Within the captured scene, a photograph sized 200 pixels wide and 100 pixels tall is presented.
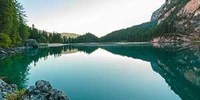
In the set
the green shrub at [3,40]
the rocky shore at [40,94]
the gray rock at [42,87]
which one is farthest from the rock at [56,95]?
the green shrub at [3,40]

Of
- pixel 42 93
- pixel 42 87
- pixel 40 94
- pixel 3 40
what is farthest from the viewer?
pixel 3 40

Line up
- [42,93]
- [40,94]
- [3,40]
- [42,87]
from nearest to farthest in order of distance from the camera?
[40,94], [42,93], [42,87], [3,40]

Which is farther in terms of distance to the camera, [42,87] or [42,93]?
[42,87]

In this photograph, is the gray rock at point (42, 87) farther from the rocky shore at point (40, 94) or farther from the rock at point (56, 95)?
the rock at point (56, 95)

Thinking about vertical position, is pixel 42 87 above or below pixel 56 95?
above

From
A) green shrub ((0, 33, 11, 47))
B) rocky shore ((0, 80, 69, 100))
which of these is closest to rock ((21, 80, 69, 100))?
rocky shore ((0, 80, 69, 100))

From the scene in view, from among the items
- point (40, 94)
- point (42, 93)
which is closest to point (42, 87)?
point (42, 93)

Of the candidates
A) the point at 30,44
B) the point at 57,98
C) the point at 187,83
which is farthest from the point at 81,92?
the point at 30,44

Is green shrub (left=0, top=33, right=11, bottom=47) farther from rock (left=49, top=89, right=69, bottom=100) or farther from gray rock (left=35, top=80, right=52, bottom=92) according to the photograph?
rock (left=49, top=89, right=69, bottom=100)

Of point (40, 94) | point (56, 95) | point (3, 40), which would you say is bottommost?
point (56, 95)

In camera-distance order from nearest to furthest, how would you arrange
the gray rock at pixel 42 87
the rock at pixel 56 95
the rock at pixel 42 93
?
the rock at pixel 42 93 → the rock at pixel 56 95 → the gray rock at pixel 42 87

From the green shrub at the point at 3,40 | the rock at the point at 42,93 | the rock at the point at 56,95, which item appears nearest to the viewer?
the rock at the point at 42,93

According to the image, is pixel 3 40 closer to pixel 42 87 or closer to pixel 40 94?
pixel 42 87

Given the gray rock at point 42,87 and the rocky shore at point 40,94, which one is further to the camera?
the gray rock at point 42,87
